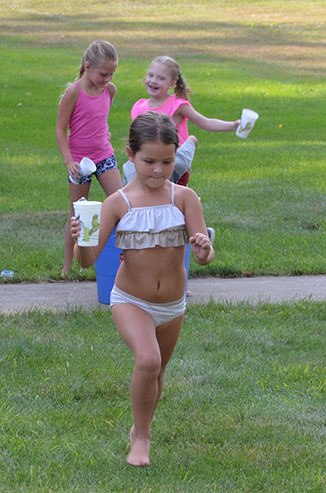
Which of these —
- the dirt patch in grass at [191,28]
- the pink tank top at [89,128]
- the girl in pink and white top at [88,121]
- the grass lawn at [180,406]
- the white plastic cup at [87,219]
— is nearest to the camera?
the white plastic cup at [87,219]

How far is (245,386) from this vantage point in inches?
182

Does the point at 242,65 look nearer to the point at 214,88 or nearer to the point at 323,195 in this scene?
the point at 214,88

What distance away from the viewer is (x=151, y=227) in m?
3.74

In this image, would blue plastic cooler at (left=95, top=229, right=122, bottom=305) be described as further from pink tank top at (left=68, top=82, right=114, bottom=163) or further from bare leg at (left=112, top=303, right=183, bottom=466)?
bare leg at (left=112, top=303, right=183, bottom=466)

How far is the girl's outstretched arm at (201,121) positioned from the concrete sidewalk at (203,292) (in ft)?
3.98

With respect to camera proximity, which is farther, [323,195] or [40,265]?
[323,195]

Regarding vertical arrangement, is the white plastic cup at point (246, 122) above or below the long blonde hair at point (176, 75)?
below

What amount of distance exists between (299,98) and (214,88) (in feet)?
6.80

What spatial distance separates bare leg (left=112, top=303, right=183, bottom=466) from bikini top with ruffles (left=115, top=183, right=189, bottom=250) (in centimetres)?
28

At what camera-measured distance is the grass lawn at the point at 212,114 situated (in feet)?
26.0

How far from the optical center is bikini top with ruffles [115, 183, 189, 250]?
148 inches

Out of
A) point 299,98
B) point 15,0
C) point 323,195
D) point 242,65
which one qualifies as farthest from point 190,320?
point 15,0

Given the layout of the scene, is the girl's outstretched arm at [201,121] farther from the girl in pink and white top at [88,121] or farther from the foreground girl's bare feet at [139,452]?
the foreground girl's bare feet at [139,452]

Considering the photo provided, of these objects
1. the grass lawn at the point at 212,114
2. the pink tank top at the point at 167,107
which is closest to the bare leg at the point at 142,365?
the grass lawn at the point at 212,114
